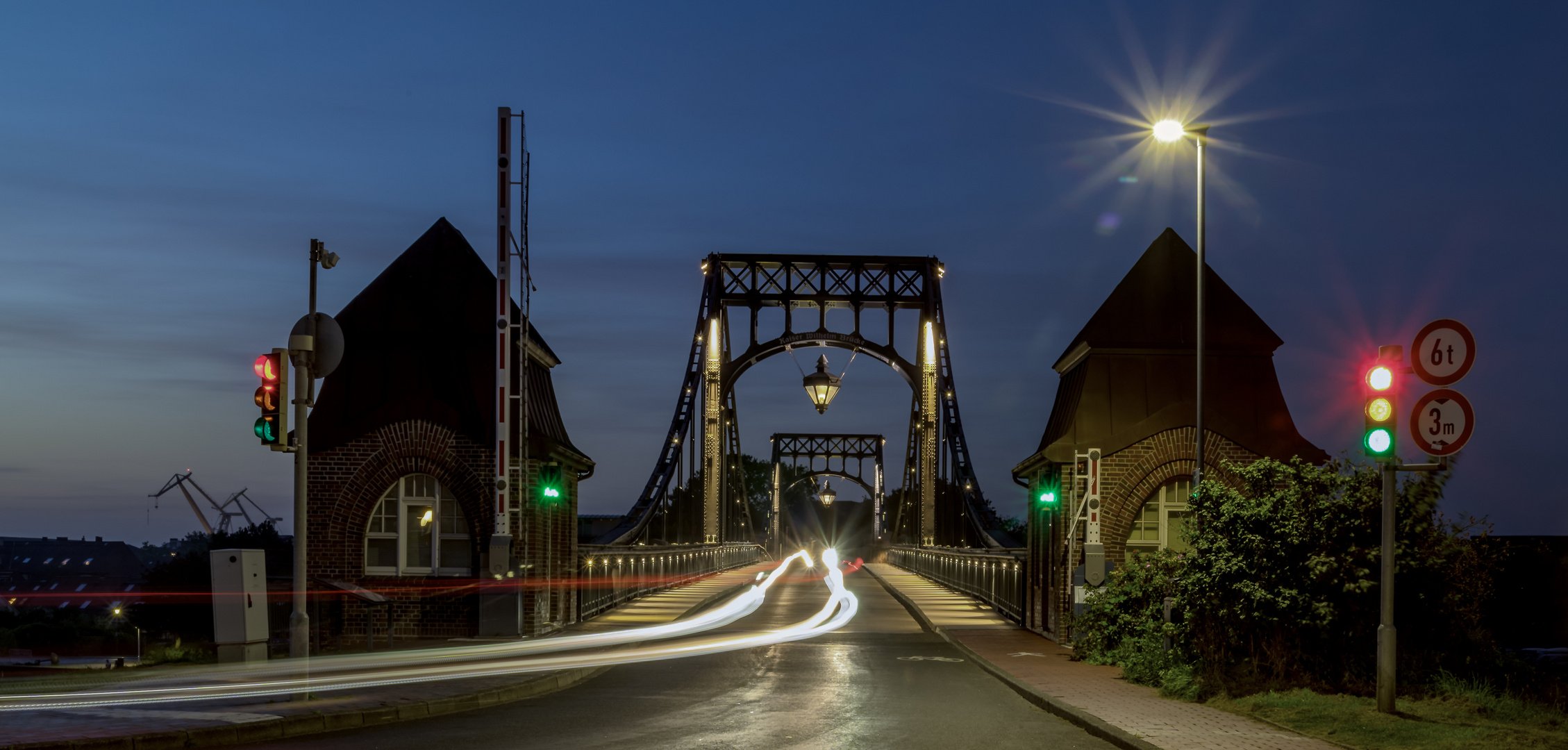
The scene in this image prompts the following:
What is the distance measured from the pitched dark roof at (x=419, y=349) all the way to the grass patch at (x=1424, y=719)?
1320 centimetres

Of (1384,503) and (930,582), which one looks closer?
(1384,503)

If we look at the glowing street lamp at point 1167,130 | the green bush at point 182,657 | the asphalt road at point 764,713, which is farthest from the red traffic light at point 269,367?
the glowing street lamp at point 1167,130

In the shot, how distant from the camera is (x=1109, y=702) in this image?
1277 cm

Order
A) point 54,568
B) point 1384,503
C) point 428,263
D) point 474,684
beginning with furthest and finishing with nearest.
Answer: point 54,568, point 428,263, point 474,684, point 1384,503

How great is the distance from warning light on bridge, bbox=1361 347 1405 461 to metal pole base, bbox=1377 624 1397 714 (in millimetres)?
1550

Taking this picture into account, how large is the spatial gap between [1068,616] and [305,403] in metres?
11.9

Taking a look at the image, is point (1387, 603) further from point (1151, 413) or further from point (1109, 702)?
point (1151, 413)

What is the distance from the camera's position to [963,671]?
16.7 meters

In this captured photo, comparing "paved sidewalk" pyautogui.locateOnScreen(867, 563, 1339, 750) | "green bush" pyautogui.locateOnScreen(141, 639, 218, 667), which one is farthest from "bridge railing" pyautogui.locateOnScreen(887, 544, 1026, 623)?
"green bush" pyautogui.locateOnScreen(141, 639, 218, 667)

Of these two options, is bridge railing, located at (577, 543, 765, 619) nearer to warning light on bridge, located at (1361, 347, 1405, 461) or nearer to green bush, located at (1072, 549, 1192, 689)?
green bush, located at (1072, 549, 1192, 689)

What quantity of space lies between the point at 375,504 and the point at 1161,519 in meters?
13.3

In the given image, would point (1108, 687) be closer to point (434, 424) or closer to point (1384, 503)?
point (1384, 503)

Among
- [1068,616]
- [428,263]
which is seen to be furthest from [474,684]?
[428,263]

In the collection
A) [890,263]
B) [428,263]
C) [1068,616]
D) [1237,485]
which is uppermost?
[890,263]
